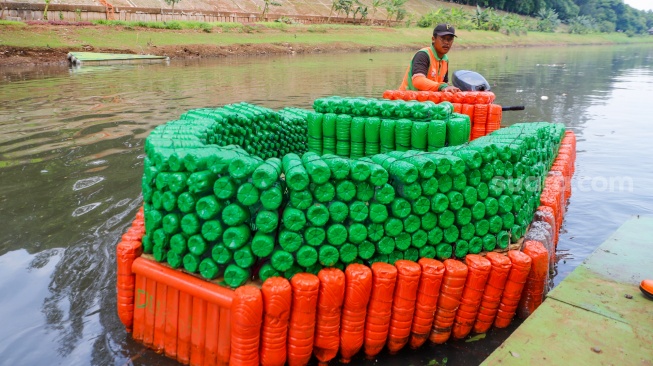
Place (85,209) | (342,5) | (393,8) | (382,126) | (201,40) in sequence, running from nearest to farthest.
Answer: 1. (382,126)
2. (85,209)
3. (201,40)
4. (342,5)
5. (393,8)

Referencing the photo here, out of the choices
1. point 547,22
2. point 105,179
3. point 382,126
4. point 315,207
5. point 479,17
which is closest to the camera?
point 315,207

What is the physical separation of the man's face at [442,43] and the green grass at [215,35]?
89.1 feet

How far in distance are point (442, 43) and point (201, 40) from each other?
31939 millimetres

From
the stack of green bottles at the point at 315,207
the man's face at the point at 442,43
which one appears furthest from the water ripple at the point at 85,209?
the man's face at the point at 442,43

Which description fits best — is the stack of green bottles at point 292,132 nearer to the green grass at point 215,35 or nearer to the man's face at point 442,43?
the man's face at point 442,43

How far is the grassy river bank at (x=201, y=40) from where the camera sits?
87.9 ft

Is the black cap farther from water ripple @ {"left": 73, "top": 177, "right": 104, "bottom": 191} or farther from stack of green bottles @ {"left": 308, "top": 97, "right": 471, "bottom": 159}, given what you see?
water ripple @ {"left": 73, "top": 177, "right": 104, "bottom": 191}

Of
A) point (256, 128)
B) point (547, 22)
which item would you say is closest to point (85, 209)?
point (256, 128)

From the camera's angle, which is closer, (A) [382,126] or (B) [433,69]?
(A) [382,126]

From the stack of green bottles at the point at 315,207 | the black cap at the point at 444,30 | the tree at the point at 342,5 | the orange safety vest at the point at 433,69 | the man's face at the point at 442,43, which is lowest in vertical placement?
the stack of green bottles at the point at 315,207

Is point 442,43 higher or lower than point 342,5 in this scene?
lower

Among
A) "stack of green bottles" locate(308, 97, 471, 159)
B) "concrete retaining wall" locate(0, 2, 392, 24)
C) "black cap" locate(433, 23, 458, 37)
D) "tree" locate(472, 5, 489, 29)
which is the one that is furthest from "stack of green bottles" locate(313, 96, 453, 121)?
"tree" locate(472, 5, 489, 29)

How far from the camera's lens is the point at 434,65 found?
7.10 m

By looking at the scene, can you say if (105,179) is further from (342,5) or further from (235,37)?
(342,5)
